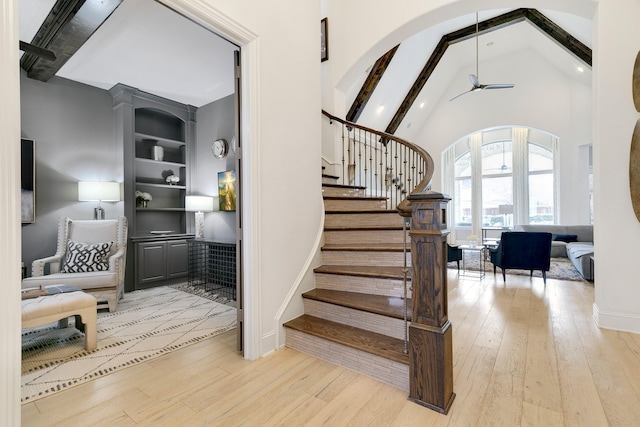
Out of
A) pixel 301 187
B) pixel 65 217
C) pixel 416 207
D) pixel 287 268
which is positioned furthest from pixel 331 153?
pixel 65 217

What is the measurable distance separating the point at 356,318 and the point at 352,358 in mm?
331

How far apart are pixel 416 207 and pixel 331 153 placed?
282cm

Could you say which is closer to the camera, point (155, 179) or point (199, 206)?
point (199, 206)

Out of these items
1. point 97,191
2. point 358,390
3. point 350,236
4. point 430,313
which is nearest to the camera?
point 430,313

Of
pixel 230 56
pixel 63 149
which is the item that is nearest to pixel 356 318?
pixel 230 56

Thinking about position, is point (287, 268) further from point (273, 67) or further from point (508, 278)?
point (508, 278)

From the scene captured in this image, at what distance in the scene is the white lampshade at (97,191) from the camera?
12.9 ft

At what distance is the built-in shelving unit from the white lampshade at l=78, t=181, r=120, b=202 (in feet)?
0.66

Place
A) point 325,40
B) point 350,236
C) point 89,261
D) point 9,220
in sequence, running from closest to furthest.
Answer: point 9,220 < point 350,236 < point 89,261 < point 325,40

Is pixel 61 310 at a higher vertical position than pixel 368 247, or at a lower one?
lower

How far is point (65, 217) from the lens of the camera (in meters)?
3.92

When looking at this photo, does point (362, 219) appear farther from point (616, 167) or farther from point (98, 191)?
point (98, 191)

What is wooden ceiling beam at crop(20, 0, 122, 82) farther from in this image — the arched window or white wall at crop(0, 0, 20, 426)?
the arched window

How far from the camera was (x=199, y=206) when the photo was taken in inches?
183
